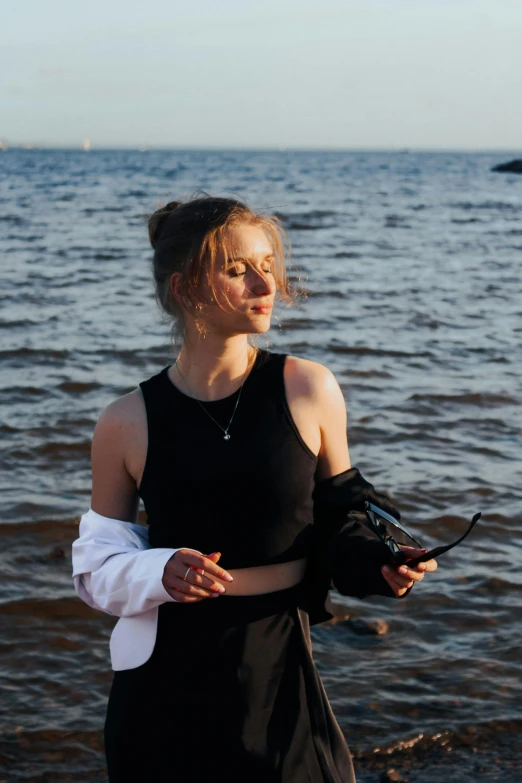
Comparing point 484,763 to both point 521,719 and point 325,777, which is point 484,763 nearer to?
point 521,719

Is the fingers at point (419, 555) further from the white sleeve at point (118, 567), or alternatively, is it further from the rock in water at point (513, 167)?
the rock in water at point (513, 167)

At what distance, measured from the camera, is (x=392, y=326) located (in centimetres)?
1364

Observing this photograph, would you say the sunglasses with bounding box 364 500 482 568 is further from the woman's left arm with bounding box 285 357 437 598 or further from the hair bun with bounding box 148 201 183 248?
the hair bun with bounding box 148 201 183 248

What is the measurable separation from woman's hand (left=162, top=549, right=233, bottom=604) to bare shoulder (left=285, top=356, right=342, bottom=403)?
47cm

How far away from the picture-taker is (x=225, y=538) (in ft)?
8.04

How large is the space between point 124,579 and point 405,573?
2.14 feet

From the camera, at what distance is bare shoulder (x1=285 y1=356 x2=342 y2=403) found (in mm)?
2512

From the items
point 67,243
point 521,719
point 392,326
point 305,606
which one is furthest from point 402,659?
point 67,243

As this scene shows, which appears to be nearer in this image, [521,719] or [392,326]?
[521,719]

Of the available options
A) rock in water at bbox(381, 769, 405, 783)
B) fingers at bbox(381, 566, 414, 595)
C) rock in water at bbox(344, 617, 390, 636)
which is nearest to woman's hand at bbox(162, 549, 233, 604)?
fingers at bbox(381, 566, 414, 595)

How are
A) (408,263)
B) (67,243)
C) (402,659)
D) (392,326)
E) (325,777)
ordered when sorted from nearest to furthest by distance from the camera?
(325,777)
(402,659)
(392,326)
(408,263)
(67,243)

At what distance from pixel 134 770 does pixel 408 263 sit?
1908cm

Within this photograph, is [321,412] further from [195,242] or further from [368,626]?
[368,626]

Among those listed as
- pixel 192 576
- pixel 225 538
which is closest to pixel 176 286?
pixel 225 538
